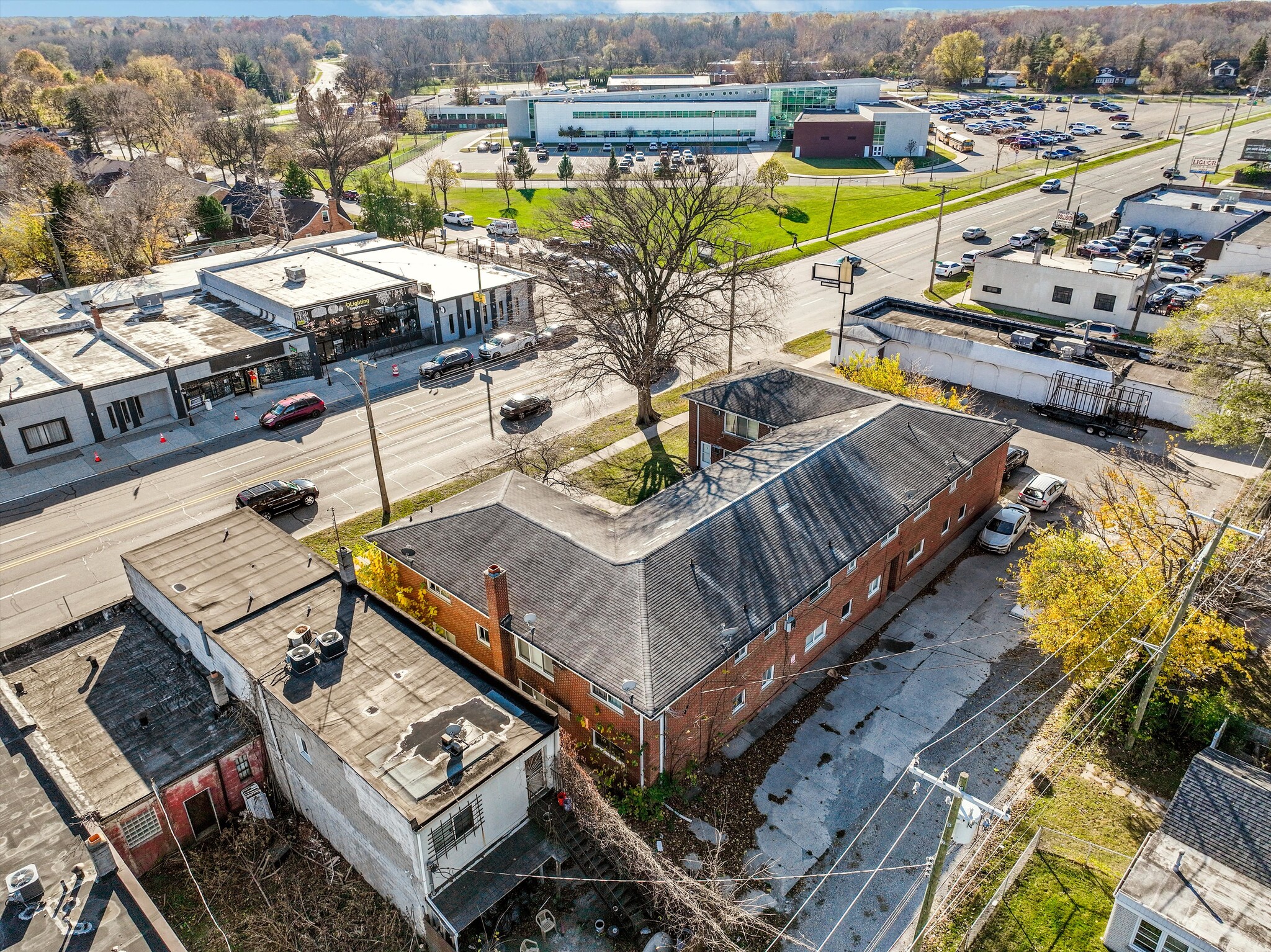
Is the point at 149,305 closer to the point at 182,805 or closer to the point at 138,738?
the point at 138,738

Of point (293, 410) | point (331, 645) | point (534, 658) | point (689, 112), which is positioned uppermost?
point (689, 112)

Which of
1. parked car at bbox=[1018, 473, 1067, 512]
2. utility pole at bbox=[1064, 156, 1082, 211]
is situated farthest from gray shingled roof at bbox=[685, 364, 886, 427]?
utility pole at bbox=[1064, 156, 1082, 211]

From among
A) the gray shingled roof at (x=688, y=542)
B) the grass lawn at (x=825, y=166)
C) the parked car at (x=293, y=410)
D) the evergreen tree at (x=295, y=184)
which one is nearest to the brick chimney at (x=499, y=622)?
the gray shingled roof at (x=688, y=542)

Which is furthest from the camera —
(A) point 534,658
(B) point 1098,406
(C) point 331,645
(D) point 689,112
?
(D) point 689,112

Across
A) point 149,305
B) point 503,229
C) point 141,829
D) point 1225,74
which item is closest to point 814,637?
point 141,829

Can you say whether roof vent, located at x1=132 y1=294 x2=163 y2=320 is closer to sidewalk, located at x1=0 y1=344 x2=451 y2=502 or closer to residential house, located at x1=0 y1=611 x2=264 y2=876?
sidewalk, located at x1=0 y1=344 x2=451 y2=502

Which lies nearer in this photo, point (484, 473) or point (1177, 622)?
point (1177, 622)

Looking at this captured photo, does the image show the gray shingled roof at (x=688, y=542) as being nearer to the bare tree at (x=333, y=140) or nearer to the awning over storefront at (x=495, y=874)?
the awning over storefront at (x=495, y=874)
